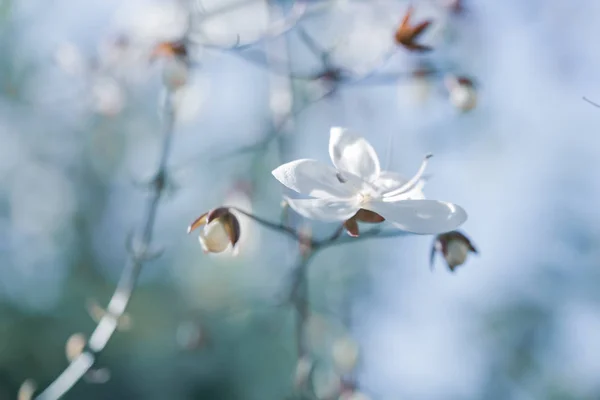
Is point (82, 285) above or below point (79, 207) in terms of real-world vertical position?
below

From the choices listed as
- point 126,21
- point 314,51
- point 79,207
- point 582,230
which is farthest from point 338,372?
point 79,207

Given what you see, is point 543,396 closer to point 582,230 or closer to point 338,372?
point 582,230

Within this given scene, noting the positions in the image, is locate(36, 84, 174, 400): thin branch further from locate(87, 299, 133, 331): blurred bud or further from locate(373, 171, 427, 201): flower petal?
locate(373, 171, 427, 201): flower petal

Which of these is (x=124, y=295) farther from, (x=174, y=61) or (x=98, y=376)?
(x=174, y=61)

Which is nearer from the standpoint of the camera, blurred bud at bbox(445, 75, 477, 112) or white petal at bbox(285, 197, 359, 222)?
white petal at bbox(285, 197, 359, 222)

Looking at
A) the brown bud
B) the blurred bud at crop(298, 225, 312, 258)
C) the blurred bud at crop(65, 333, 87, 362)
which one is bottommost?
the blurred bud at crop(65, 333, 87, 362)

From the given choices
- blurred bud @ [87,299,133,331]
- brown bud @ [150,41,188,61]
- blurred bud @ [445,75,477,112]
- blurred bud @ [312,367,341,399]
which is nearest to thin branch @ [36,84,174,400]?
blurred bud @ [87,299,133,331]
